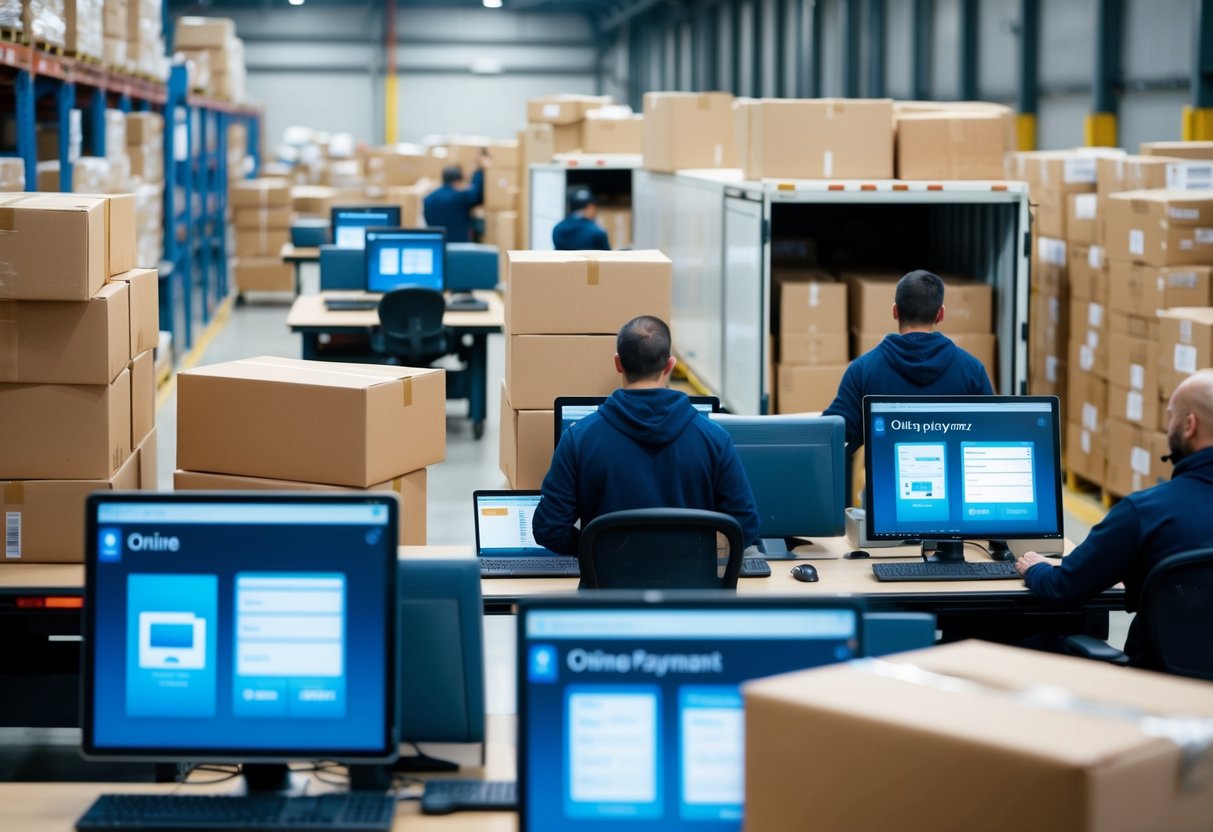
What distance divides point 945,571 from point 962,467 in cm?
31

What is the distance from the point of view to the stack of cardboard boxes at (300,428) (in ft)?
14.3

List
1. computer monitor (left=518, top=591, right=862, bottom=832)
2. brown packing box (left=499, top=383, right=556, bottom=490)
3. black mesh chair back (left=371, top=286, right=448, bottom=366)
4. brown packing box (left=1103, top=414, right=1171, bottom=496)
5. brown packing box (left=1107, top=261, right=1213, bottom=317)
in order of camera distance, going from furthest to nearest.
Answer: black mesh chair back (left=371, top=286, right=448, bottom=366)
brown packing box (left=1103, top=414, right=1171, bottom=496)
brown packing box (left=1107, top=261, right=1213, bottom=317)
brown packing box (left=499, top=383, right=556, bottom=490)
computer monitor (left=518, top=591, right=862, bottom=832)

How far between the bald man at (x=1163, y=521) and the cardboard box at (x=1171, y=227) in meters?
3.70

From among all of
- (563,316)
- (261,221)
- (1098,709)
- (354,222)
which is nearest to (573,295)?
(563,316)

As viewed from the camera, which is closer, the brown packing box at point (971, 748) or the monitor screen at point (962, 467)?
the brown packing box at point (971, 748)

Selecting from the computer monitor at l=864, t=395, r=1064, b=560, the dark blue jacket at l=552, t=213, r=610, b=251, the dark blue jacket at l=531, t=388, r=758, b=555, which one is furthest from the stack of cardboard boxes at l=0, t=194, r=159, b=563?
the dark blue jacket at l=552, t=213, r=610, b=251

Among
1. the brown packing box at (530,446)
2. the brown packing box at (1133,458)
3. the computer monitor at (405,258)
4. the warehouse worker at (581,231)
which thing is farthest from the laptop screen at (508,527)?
the warehouse worker at (581,231)

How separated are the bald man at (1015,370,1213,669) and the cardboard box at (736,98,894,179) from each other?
3.99m

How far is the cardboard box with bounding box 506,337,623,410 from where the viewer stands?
5570 mm

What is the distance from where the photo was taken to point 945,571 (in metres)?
4.57

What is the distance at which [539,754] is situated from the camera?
2232 mm

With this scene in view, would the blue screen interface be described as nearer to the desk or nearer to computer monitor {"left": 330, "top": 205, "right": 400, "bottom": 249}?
the desk

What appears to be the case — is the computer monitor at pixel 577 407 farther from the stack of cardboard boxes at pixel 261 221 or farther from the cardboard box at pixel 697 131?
the stack of cardboard boxes at pixel 261 221

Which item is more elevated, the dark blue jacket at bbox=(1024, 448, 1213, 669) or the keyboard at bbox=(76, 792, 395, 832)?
the dark blue jacket at bbox=(1024, 448, 1213, 669)
